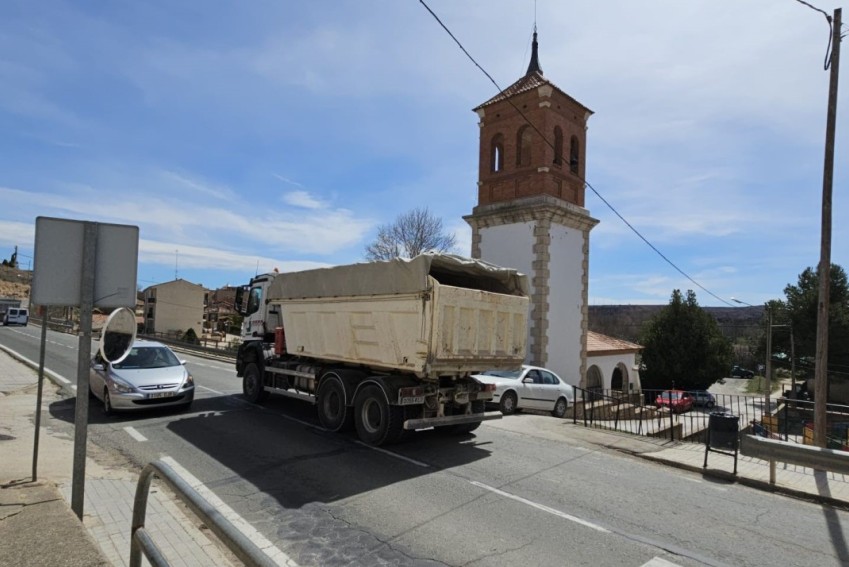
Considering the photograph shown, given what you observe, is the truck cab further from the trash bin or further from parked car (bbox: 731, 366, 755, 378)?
parked car (bbox: 731, 366, 755, 378)

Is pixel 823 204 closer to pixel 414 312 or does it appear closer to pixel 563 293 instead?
pixel 414 312

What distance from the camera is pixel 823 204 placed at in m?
10.4

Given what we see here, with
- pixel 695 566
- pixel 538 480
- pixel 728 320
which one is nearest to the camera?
pixel 695 566

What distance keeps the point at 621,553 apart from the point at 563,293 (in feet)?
54.9

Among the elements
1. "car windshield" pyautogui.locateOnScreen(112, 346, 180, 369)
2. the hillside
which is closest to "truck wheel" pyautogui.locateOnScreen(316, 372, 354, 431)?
"car windshield" pyautogui.locateOnScreen(112, 346, 180, 369)

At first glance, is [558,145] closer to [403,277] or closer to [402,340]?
[403,277]

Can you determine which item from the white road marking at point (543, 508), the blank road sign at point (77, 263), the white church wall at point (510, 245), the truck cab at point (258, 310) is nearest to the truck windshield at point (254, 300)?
the truck cab at point (258, 310)

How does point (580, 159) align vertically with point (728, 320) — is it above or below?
above

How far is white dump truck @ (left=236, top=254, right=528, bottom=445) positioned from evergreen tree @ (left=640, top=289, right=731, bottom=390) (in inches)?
1284

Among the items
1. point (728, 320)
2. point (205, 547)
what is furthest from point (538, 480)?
point (728, 320)

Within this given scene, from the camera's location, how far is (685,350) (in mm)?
37750

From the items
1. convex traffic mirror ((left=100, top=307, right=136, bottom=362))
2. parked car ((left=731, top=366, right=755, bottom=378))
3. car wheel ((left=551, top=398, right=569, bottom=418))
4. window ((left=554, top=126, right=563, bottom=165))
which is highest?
window ((left=554, top=126, right=563, bottom=165))

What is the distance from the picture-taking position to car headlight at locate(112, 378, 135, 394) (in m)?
10.2

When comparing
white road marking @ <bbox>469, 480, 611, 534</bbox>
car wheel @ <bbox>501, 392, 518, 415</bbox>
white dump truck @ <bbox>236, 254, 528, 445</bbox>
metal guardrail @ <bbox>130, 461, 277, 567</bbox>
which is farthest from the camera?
car wheel @ <bbox>501, 392, 518, 415</bbox>
